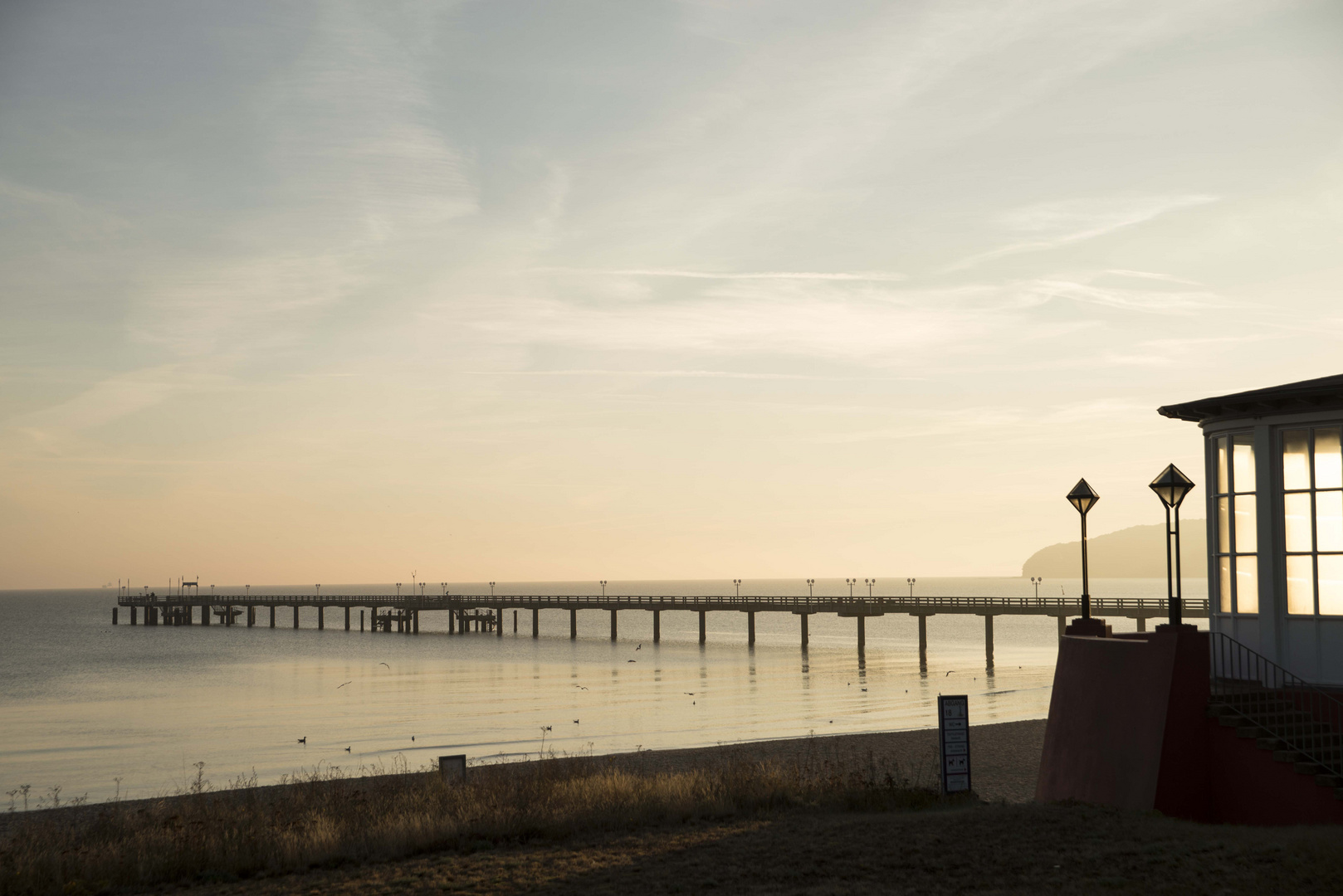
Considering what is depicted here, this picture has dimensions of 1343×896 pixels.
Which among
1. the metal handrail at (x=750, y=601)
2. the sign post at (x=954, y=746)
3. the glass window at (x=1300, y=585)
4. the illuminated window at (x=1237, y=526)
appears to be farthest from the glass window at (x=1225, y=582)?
the metal handrail at (x=750, y=601)

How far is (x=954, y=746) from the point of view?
490 inches

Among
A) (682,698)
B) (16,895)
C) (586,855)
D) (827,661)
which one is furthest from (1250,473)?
(827,661)

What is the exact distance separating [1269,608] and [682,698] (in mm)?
33398

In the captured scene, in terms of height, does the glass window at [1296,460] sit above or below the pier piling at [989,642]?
above

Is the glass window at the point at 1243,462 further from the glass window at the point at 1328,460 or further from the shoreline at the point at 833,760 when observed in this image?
the shoreline at the point at 833,760

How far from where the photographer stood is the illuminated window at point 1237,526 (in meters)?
13.0

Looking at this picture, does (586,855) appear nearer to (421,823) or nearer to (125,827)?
(421,823)

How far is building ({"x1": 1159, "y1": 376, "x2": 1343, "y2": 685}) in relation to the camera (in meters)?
12.2

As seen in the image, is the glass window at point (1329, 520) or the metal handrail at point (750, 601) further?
the metal handrail at point (750, 601)

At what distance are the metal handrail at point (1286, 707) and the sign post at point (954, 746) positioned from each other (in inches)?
114

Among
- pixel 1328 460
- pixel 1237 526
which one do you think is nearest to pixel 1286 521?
pixel 1237 526

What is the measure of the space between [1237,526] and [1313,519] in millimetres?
874

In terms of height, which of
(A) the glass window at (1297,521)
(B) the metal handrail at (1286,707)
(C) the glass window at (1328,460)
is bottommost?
(B) the metal handrail at (1286,707)

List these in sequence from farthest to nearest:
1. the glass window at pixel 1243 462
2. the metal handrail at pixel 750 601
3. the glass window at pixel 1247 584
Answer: the metal handrail at pixel 750 601, the glass window at pixel 1243 462, the glass window at pixel 1247 584
